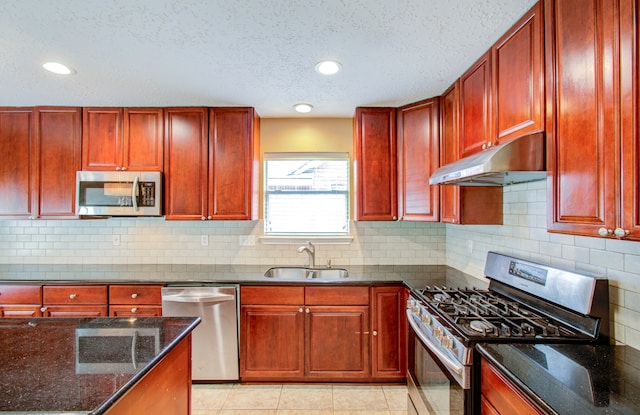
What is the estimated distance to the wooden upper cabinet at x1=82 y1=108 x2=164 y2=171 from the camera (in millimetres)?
2738

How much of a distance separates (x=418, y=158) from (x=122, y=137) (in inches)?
103

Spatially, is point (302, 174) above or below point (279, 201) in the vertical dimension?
above

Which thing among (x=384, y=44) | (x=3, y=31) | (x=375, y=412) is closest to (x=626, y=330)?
(x=375, y=412)

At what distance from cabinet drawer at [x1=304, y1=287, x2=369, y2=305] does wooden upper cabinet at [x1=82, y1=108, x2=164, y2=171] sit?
5.79 feet

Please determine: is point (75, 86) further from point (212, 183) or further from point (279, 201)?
point (279, 201)

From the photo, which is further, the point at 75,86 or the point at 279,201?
the point at 279,201

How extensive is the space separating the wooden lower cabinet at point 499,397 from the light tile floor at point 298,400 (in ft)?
3.79

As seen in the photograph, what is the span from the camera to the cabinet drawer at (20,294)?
2.45 meters

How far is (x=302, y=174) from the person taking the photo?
3.11 m

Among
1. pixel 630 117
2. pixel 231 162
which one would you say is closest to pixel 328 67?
pixel 231 162

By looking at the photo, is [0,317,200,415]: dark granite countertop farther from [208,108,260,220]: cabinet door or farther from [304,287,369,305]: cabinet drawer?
[208,108,260,220]: cabinet door

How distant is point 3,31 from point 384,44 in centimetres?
201

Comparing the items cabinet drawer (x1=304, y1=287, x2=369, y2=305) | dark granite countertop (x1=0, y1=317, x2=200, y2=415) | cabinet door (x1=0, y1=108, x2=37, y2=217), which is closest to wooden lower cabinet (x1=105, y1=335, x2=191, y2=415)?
dark granite countertop (x1=0, y1=317, x2=200, y2=415)

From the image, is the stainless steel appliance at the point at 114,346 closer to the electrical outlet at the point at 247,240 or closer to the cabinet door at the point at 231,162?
the cabinet door at the point at 231,162
